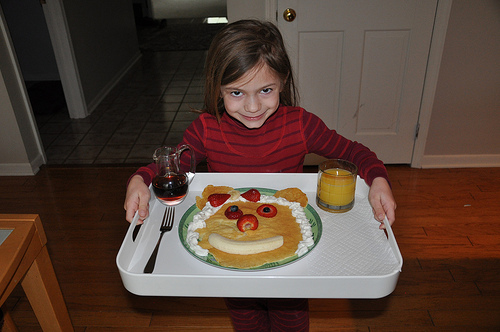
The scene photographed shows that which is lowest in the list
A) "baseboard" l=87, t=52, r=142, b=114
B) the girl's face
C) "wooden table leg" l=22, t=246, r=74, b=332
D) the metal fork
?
"baseboard" l=87, t=52, r=142, b=114

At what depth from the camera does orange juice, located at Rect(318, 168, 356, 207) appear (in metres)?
0.99

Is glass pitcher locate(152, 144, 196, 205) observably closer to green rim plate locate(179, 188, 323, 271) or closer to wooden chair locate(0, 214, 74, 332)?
green rim plate locate(179, 188, 323, 271)

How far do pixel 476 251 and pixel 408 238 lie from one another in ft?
1.02

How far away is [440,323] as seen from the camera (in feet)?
5.31

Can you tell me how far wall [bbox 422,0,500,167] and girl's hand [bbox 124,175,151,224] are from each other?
6.75 feet

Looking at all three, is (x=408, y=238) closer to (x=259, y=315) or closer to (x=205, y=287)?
(x=259, y=315)

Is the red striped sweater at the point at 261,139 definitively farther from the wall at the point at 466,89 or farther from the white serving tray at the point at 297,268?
the wall at the point at 466,89

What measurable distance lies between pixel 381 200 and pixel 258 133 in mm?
435

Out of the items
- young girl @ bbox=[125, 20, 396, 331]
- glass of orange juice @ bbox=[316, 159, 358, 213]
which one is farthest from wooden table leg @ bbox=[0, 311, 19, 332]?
glass of orange juice @ bbox=[316, 159, 358, 213]

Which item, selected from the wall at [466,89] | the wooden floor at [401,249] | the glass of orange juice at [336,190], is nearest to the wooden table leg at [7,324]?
the wooden floor at [401,249]

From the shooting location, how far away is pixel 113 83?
14.1ft

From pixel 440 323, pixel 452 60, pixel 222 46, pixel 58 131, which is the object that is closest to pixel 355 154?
pixel 222 46

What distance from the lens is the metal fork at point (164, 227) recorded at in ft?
2.66

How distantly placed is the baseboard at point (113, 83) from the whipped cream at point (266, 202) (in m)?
3.08
